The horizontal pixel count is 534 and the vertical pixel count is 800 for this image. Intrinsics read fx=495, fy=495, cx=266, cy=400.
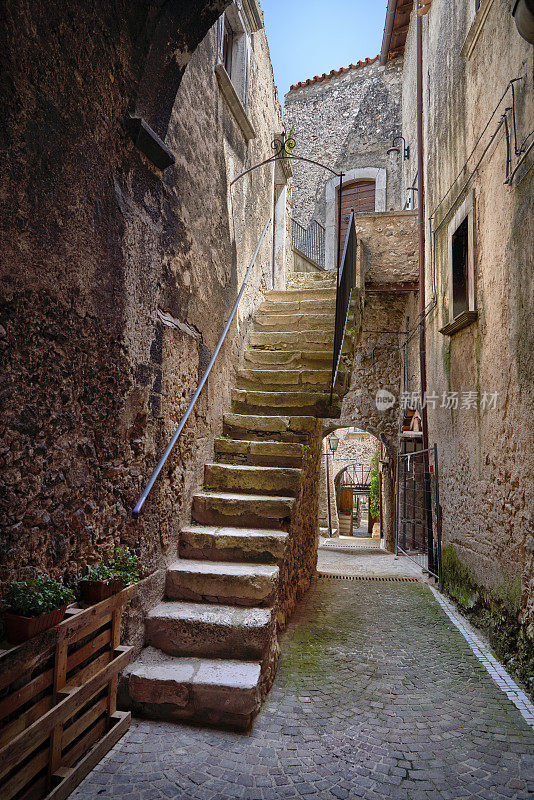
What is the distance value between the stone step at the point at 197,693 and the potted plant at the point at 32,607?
0.90 m

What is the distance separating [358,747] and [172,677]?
37.8 inches

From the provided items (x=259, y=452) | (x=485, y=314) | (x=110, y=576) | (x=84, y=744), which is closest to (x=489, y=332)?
(x=485, y=314)

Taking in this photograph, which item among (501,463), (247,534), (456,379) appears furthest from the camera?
(456,379)

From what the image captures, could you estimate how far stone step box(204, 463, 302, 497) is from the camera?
3.82m

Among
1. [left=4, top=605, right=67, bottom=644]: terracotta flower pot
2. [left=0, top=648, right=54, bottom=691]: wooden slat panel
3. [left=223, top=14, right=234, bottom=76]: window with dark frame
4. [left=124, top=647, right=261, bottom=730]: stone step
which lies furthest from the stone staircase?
[left=223, top=14, right=234, bottom=76]: window with dark frame

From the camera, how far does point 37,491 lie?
2031mm

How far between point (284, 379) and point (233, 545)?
2170mm

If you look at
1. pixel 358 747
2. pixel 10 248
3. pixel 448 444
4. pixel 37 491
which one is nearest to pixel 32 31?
pixel 10 248

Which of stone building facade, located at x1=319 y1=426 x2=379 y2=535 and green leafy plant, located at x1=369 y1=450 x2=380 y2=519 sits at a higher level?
stone building facade, located at x1=319 y1=426 x2=379 y2=535

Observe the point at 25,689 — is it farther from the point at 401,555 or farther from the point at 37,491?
the point at 401,555

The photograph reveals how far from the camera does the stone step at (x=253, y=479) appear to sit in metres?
3.82

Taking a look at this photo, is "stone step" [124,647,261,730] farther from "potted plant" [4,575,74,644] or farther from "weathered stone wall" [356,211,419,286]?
"weathered stone wall" [356,211,419,286]

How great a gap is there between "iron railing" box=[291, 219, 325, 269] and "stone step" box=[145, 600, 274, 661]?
37.7 feet

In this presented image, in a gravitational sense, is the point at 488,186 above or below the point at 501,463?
above
